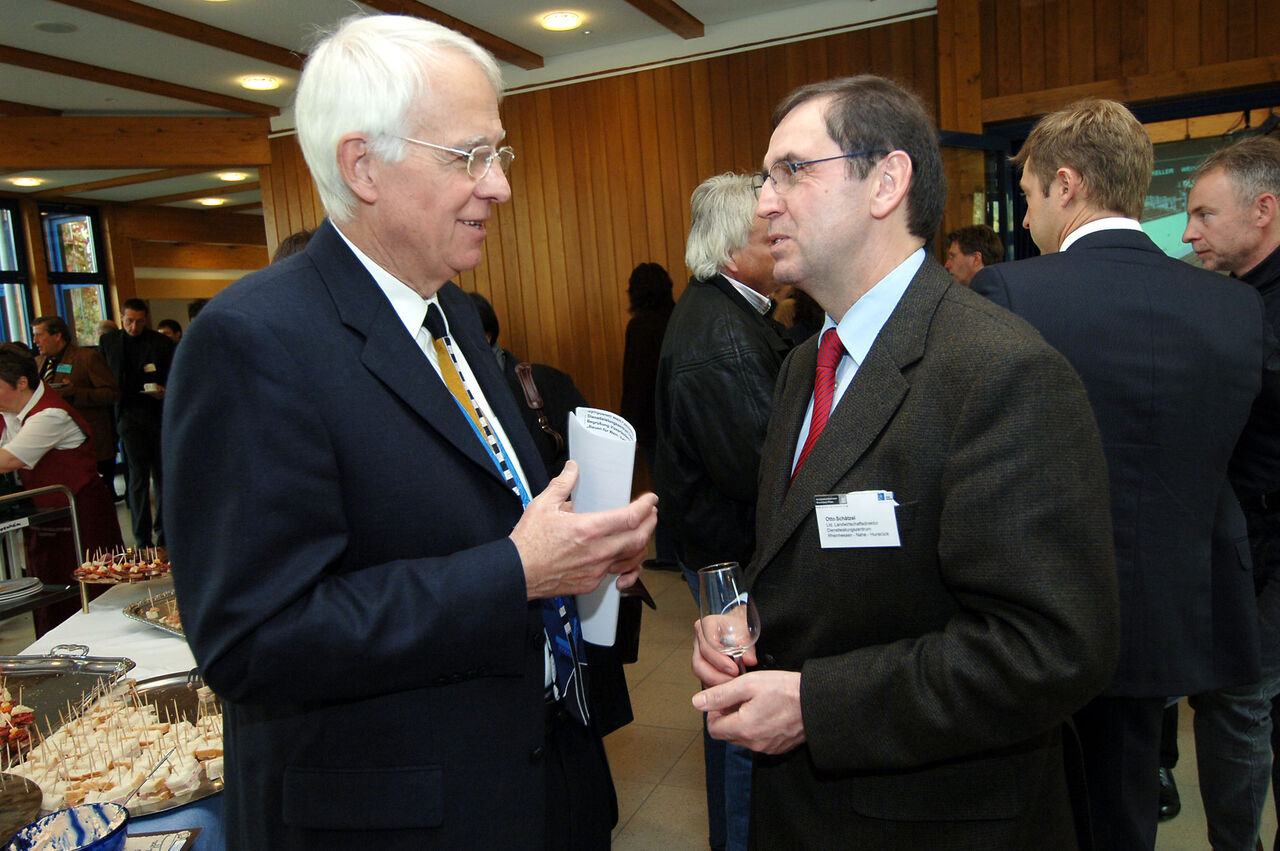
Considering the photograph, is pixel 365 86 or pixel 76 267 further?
pixel 76 267

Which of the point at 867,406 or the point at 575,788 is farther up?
the point at 867,406

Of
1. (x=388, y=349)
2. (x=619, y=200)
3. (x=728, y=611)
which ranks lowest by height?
(x=728, y=611)

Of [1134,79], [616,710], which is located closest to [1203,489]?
[616,710]

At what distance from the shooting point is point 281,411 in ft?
3.27

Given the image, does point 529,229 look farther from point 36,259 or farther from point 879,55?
point 36,259

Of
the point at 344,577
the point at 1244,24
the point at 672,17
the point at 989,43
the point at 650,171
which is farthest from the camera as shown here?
the point at 650,171

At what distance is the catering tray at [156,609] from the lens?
2240mm

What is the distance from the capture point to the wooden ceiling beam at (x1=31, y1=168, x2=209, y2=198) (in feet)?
27.9

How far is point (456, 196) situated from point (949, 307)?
71 cm

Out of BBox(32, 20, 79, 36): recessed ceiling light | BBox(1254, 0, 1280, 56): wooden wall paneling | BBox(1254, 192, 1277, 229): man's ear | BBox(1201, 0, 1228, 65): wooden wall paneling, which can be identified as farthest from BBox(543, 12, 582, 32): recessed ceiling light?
BBox(1254, 192, 1277, 229): man's ear

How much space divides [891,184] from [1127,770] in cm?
146

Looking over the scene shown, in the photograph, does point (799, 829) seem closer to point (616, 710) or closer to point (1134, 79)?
point (616, 710)

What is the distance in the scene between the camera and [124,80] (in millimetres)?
6160

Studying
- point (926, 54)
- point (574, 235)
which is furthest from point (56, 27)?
point (926, 54)
